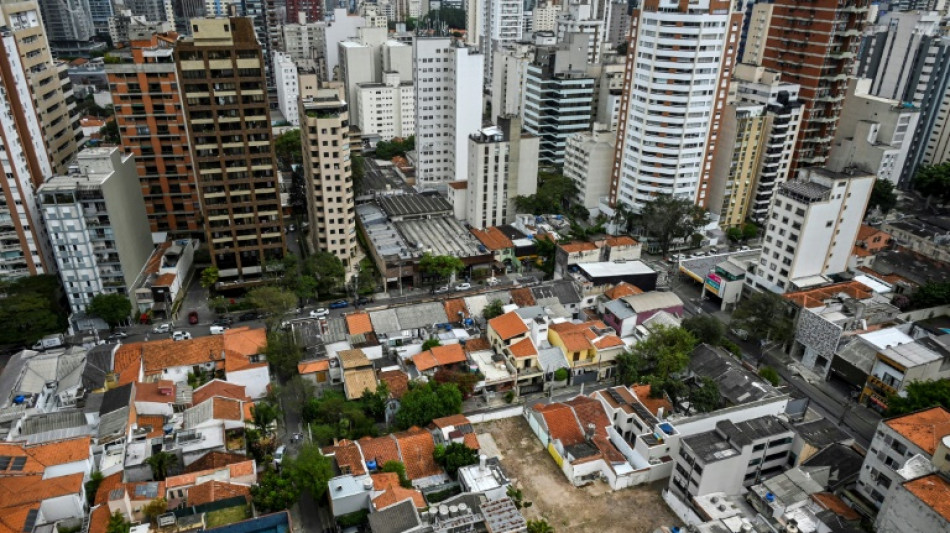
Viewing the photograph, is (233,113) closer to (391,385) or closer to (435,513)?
(391,385)

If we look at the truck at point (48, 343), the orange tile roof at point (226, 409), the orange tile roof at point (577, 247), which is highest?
the orange tile roof at point (577, 247)

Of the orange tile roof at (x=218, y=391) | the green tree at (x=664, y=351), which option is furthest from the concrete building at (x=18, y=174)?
the green tree at (x=664, y=351)

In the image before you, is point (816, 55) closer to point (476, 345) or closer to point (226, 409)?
point (476, 345)

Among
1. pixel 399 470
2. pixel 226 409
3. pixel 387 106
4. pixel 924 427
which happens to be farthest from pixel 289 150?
pixel 924 427

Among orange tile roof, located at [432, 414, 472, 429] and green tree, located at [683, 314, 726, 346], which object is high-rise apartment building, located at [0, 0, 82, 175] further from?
green tree, located at [683, 314, 726, 346]

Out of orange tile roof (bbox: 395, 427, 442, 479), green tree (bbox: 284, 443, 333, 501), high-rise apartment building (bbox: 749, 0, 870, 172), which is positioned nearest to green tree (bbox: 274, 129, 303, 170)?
orange tile roof (bbox: 395, 427, 442, 479)

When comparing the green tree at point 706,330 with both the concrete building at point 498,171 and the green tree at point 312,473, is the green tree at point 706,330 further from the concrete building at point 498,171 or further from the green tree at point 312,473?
the green tree at point 312,473

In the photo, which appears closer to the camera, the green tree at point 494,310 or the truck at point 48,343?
the truck at point 48,343
